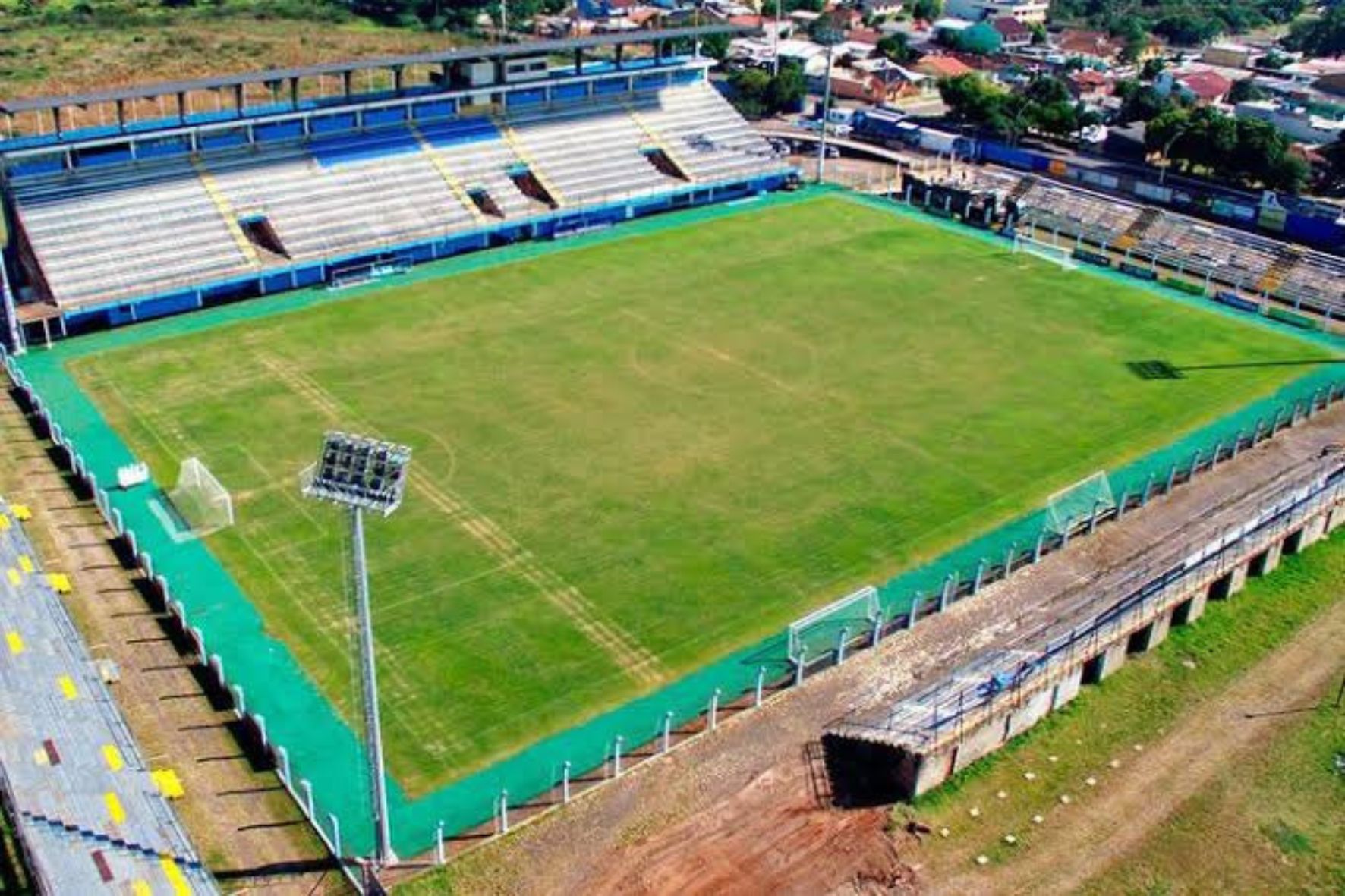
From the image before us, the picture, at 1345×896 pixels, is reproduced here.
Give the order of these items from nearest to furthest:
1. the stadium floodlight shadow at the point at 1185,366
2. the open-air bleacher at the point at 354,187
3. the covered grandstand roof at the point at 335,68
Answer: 1. the stadium floodlight shadow at the point at 1185,366
2. the covered grandstand roof at the point at 335,68
3. the open-air bleacher at the point at 354,187

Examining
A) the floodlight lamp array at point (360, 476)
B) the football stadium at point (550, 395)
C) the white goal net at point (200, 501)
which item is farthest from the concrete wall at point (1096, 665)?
the white goal net at point (200, 501)

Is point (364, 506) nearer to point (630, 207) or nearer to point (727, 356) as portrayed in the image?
point (727, 356)

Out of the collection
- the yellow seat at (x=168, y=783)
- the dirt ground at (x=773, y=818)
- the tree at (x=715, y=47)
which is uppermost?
the tree at (x=715, y=47)

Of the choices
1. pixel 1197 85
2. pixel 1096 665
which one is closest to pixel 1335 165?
pixel 1197 85

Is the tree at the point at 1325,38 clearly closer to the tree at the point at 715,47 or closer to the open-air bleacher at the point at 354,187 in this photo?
the tree at the point at 715,47

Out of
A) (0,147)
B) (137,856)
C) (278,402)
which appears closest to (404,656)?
(137,856)

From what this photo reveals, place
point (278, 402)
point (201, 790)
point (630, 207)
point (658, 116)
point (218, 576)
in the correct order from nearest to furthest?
point (201, 790), point (218, 576), point (278, 402), point (630, 207), point (658, 116)

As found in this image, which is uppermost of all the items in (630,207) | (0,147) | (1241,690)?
(0,147)
